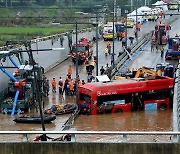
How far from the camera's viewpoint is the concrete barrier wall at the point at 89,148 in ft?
36.3

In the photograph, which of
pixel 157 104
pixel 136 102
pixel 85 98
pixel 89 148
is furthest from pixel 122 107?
pixel 89 148

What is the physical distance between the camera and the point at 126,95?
30.9m

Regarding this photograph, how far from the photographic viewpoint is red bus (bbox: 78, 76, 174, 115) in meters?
30.5

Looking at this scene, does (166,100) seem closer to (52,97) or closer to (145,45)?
(52,97)

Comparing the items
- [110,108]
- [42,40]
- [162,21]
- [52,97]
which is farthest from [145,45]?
[110,108]

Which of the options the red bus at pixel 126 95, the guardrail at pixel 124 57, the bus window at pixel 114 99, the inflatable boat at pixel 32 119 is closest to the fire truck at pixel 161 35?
the guardrail at pixel 124 57

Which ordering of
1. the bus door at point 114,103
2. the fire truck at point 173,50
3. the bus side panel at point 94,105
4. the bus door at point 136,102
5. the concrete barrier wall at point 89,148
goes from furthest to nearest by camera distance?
the fire truck at point 173,50 < the bus door at point 136,102 < the bus door at point 114,103 < the bus side panel at point 94,105 < the concrete barrier wall at point 89,148

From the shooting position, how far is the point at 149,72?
114 feet

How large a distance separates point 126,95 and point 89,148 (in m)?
19.8

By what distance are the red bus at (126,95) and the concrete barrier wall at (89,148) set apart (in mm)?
18975

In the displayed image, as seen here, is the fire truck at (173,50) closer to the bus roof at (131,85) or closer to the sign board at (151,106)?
the bus roof at (131,85)

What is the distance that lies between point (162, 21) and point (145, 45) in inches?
932

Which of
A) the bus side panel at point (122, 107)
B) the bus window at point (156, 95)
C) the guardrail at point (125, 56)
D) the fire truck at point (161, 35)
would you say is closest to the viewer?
the bus side panel at point (122, 107)

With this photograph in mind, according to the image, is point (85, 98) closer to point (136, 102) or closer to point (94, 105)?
point (94, 105)
